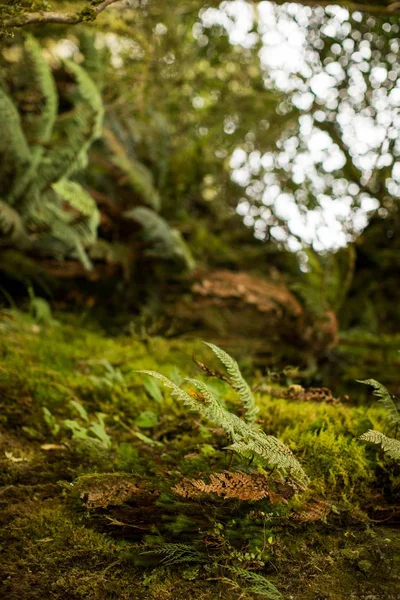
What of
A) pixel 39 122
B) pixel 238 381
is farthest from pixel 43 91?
pixel 238 381

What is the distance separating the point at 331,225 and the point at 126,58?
9.49 ft

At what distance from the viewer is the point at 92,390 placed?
7.57 ft

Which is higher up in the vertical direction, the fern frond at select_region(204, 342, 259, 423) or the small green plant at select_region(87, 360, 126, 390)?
the fern frond at select_region(204, 342, 259, 423)

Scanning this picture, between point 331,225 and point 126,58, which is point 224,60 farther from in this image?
point 331,225

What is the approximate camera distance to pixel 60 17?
A: 164cm

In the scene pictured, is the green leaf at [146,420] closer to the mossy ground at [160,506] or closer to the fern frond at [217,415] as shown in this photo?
the mossy ground at [160,506]

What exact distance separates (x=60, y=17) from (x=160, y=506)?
5.50 ft

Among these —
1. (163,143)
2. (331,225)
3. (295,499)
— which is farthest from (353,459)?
(163,143)

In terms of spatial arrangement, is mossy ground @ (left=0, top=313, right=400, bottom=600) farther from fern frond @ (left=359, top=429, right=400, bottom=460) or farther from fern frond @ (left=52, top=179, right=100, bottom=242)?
Answer: fern frond @ (left=52, top=179, right=100, bottom=242)

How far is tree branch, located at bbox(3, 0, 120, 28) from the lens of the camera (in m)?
1.56

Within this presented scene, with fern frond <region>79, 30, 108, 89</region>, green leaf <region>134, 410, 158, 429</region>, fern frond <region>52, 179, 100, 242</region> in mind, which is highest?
fern frond <region>79, 30, 108, 89</region>

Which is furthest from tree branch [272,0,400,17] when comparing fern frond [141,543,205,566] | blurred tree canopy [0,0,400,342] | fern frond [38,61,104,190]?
fern frond [141,543,205,566]

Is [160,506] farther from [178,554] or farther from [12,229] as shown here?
[12,229]

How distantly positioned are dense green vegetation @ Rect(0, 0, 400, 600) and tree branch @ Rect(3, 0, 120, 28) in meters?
0.01
